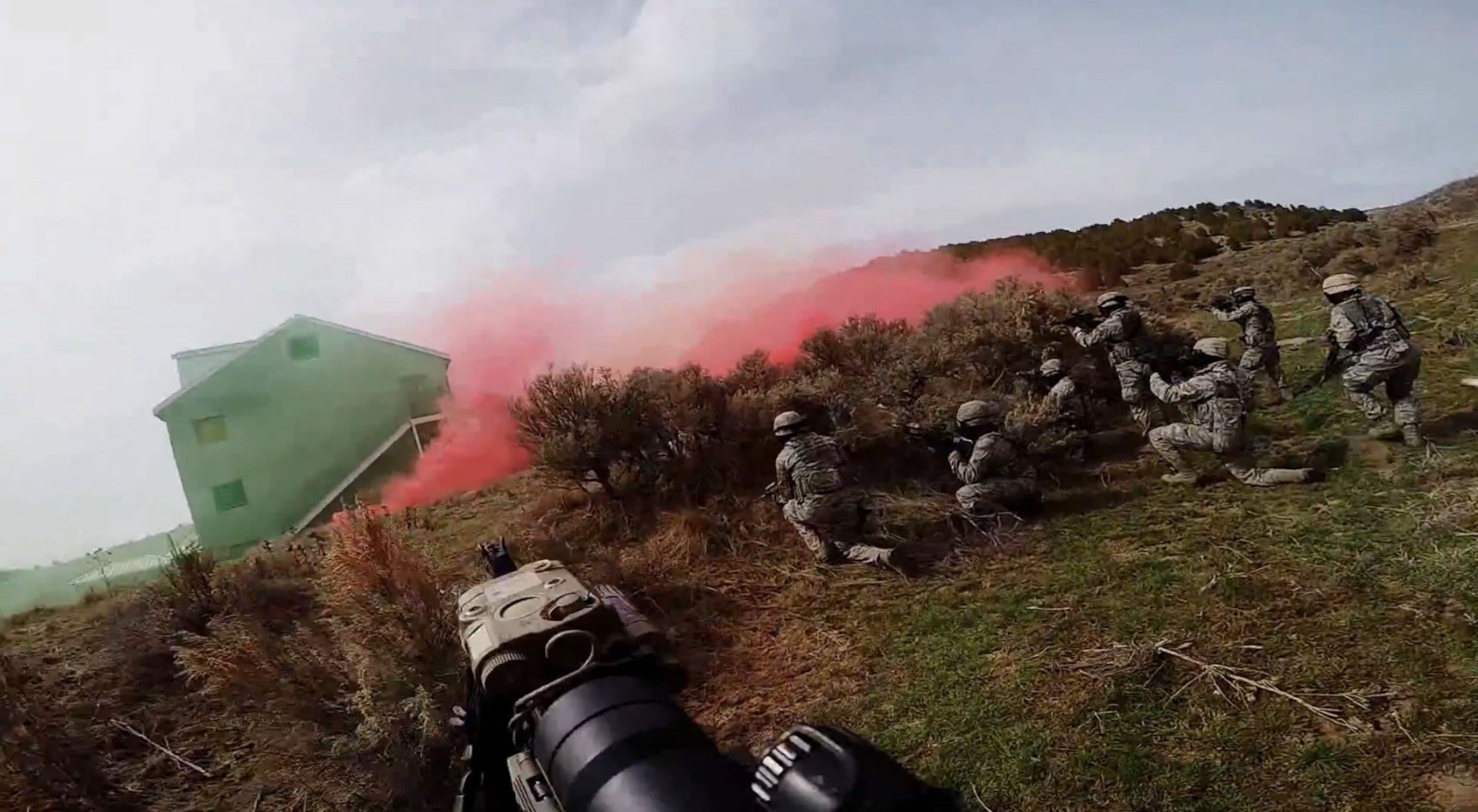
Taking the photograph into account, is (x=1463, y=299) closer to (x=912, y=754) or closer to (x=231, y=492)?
(x=912, y=754)

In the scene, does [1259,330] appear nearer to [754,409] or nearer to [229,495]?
[754,409]

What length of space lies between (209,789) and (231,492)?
15497mm

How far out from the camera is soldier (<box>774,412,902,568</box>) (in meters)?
7.93

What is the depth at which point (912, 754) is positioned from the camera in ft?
16.5

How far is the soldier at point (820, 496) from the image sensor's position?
7.93 m

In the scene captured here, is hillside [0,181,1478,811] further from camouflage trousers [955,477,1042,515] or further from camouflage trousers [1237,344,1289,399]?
camouflage trousers [1237,344,1289,399]

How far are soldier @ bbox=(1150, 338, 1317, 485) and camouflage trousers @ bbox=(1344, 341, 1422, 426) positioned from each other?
1056 millimetres

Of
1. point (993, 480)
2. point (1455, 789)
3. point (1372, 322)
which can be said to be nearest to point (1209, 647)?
point (1455, 789)

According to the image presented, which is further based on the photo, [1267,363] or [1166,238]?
[1166,238]

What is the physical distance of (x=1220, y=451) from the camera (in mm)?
7805

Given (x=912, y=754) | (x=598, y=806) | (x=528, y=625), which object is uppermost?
(x=528, y=625)

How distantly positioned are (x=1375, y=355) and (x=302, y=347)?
69.7ft

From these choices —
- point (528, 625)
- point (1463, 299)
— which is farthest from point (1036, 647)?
point (1463, 299)

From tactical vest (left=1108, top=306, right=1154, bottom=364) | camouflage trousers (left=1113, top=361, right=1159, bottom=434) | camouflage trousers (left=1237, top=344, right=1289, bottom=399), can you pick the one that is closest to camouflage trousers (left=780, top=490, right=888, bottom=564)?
camouflage trousers (left=1113, top=361, right=1159, bottom=434)
